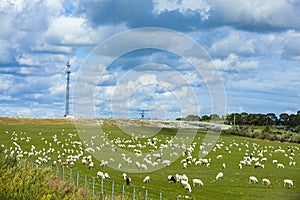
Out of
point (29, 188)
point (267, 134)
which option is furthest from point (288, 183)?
point (267, 134)

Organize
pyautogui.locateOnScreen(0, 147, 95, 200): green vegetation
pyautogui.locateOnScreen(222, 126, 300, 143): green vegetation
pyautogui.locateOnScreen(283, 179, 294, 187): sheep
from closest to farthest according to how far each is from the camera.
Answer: pyautogui.locateOnScreen(0, 147, 95, 200): green vegetation < pyautogui.locateOnScreen(283, 179, 294, 187): sheep < pyautogui.locateOnScreen(222, 126, 300, 143): green vegetation

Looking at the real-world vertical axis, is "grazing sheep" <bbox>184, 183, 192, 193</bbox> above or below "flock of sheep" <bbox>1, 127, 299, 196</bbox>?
below

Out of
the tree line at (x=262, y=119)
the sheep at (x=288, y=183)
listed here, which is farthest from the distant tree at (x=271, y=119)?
the sheep at (x=288, y=183)

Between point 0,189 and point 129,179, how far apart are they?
21379mm

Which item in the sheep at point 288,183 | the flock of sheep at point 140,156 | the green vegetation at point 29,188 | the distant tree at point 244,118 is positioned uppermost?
the distant tree at point 244,118

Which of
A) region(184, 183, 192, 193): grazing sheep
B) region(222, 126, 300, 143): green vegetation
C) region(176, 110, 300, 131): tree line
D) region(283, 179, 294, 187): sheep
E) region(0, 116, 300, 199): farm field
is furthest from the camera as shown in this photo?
region(176, 110, 300, 131): tree line

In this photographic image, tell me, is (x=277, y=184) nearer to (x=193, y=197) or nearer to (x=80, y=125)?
(x=193, y=197)

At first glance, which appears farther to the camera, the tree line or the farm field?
the tree line

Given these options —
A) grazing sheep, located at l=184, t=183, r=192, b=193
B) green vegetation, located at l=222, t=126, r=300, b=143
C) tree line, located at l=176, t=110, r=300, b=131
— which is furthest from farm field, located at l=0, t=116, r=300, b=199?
tree line, located at l=176, t=110, r=300, b=131

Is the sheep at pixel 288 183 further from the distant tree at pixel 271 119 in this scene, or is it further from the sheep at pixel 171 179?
the distant tree at pixel 271 119

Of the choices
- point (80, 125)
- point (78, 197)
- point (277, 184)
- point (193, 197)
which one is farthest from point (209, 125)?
point (78, 197)

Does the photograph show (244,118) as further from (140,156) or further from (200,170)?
(200,170)

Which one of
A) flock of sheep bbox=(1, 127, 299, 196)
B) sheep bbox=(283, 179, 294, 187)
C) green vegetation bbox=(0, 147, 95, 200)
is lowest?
sheep bbox=(283, 179, 294, 187)

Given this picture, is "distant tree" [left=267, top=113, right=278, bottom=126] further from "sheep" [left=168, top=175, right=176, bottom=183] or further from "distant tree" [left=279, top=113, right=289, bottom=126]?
"sheep" [left=168, top=175, right=176, bottom=183]
